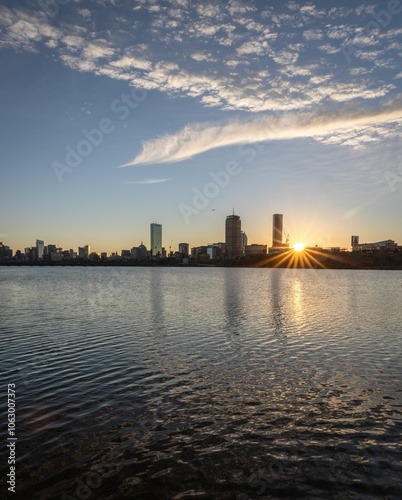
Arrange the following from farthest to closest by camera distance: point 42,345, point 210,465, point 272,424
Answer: point 42,345
point 272,424
point 210,465

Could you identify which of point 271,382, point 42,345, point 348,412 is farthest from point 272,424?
point 42,345

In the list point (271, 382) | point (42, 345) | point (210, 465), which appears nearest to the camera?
point (210, 465)

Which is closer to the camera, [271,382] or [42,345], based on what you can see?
[271,382]

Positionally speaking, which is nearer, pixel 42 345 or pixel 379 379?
pixel 379 379

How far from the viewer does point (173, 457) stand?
1323cm

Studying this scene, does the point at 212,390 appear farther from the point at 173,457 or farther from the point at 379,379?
Answer: the point at 379,379

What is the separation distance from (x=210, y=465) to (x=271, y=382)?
9802 mm

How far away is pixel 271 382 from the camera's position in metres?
21.7

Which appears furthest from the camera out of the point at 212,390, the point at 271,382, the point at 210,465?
the point at 271,382

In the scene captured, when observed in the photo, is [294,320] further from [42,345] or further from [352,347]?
[42,345]

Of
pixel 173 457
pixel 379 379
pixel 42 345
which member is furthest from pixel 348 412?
pixel 42 345

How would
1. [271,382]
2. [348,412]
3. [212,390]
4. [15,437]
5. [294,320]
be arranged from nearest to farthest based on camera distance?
[15,437]
[348,412]
[212,390]
[271,382]
[294,320]

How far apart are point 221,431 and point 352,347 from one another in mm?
20018

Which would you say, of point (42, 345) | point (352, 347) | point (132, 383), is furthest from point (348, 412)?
point (42, 345)
